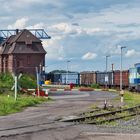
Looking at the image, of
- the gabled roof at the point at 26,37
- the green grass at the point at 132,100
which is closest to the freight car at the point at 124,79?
the green grass at the point at 132,100

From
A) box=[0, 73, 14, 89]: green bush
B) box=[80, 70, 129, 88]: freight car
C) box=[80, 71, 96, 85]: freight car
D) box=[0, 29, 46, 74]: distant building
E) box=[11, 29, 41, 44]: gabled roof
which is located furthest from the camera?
box=[11, 29, 41, 44]: gabled roof

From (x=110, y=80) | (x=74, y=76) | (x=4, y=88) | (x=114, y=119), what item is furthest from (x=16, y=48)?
(x=114, y=119)

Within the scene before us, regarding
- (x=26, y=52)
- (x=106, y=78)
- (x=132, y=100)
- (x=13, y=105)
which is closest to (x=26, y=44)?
(x=26, y=52)

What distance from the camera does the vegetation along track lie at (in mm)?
19359

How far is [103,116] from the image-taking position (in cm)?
2152

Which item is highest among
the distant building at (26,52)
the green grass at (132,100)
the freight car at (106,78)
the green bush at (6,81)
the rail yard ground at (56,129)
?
the distant building at (26,52)

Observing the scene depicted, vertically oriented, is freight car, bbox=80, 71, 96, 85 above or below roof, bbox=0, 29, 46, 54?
below

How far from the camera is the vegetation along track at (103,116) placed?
19.4 m

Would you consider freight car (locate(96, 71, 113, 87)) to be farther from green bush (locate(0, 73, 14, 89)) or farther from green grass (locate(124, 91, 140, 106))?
green bush (locate(0, 73, 14, 89))

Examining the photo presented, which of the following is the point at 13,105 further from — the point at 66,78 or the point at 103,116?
the point at 66,78

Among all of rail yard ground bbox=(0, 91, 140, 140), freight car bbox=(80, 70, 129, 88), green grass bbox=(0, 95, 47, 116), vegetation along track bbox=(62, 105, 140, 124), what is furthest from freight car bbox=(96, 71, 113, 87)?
rail yard ground bbox=(0, 91, 140, 140)

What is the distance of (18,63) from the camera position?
396ft

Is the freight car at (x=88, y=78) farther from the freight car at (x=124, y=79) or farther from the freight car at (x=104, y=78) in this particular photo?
the freight car at (x=124, y=79)

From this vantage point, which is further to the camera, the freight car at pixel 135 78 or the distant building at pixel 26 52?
the distant building at pixel 26 52
